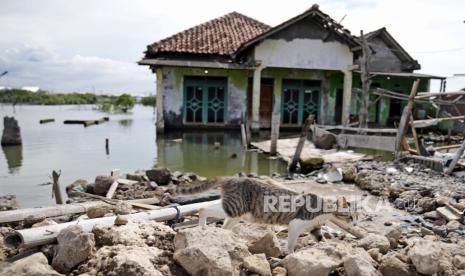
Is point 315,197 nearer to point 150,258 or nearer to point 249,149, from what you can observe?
point 150,258

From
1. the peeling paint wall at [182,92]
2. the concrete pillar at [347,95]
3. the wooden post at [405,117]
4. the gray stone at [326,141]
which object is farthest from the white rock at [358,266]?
the concrete pillar at [347,95]

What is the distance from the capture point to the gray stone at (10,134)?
17312 millimetres

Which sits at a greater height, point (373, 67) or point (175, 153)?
point (373, 67)

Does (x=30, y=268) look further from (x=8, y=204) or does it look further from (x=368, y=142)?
(x=368, y=142)

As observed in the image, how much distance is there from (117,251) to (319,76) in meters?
19.2

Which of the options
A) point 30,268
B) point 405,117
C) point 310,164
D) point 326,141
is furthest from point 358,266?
point 326,141

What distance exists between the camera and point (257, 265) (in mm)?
3693

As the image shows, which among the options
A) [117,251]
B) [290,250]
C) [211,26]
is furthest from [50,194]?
[211,26]

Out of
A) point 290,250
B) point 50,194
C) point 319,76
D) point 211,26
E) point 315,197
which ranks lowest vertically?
point 50,194

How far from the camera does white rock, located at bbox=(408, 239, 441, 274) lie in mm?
3725

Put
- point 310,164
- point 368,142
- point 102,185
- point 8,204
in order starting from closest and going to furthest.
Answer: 1. point 8,204
2. point 102,185
3. point 310,164
4. point 368,142

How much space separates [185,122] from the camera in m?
19.5

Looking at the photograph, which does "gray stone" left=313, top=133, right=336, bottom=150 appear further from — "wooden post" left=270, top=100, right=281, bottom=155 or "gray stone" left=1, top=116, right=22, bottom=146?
"gray stone" left=1, top=116, right=22, bottom=146

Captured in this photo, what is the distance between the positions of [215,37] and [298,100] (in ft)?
19.9
